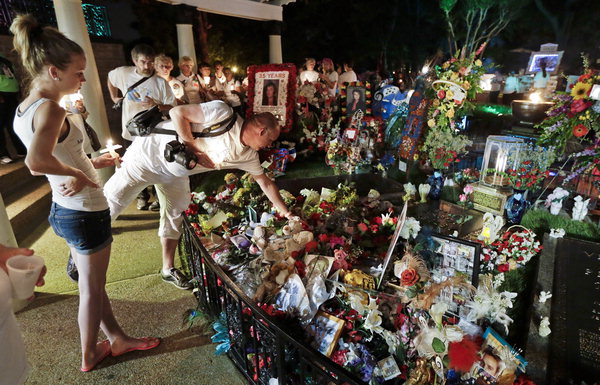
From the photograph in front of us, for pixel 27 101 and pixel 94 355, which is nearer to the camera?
pixel 27 101

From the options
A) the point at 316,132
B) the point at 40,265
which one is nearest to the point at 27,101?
the point at 40,265

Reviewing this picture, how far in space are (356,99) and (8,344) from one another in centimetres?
641

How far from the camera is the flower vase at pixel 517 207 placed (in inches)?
151

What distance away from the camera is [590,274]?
8.99 ft

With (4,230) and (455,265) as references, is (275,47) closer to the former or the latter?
(4,230)

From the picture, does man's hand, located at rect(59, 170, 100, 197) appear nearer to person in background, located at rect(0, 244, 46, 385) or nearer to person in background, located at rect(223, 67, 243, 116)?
person in background, located at rect(0, 244, 46, 385)

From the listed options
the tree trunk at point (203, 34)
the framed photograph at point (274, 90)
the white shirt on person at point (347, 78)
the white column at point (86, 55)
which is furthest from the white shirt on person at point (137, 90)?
the tree trunk at point (203, 34)

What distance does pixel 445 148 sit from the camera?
4535 mm

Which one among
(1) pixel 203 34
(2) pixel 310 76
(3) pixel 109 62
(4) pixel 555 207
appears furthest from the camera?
(1) pixel 203 34

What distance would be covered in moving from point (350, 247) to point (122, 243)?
2954mm

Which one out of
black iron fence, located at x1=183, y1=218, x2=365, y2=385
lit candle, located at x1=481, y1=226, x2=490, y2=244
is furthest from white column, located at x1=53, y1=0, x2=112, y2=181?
lit candle, located at x1=481, y1=226, x2=490, y2=244

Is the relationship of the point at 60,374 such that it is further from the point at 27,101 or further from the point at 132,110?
the point at 132,110

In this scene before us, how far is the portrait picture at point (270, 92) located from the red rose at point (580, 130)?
14.6ft

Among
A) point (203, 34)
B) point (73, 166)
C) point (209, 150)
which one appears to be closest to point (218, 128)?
point (209, 150)
